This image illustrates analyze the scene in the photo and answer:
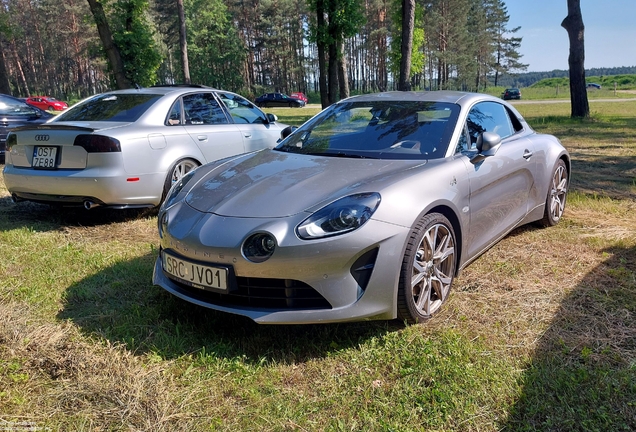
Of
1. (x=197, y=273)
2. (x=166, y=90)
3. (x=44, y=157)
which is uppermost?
(x=166, y=90)

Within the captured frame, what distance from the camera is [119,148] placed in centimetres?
467

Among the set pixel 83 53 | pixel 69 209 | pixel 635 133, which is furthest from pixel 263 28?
pixel 69 209

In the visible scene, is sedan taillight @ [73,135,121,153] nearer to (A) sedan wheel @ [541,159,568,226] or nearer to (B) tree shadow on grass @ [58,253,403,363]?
(B) tree shadow on grass @ [58,253,403,363]

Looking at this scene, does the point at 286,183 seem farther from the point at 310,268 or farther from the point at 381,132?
the point at 381,132

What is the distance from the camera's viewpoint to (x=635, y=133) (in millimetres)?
12312

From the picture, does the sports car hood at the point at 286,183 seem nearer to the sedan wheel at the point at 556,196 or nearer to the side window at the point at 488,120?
the side window at the point at 488,120

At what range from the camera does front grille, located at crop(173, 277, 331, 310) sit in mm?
2545

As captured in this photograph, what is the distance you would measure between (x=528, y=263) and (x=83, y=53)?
5346 cm

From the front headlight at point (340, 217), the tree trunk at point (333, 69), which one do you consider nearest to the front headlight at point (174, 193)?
the front headlight at point (340, 217)

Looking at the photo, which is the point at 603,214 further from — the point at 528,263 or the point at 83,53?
the point at 83,53

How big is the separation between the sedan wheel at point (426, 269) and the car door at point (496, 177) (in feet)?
1.04

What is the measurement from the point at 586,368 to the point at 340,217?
1435 mm

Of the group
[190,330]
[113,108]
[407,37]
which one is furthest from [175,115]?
[407,37]

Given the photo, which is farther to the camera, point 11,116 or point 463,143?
point 11,116
